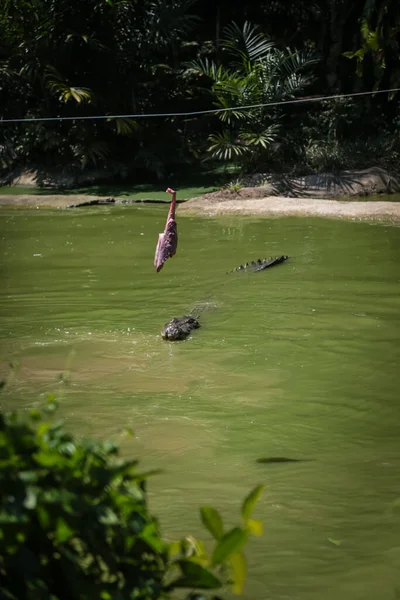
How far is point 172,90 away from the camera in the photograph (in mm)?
17594

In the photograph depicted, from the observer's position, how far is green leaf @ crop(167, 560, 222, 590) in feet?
6.23

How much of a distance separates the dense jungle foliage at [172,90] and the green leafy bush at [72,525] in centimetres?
1387

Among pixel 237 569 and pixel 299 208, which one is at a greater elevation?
pixel 237 569

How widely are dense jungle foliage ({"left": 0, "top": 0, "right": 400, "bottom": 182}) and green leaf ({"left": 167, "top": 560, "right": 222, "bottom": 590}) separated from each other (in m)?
13.9

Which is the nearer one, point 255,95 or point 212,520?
point 212,520

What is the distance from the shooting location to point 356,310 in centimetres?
765

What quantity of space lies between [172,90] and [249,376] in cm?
1283

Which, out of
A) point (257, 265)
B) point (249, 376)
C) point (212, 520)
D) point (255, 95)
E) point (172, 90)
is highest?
point (172, 90)

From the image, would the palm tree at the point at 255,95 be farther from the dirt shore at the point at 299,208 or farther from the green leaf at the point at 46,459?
the green leaf at the point at 46,459

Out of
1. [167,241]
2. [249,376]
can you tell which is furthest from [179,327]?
[249,376]

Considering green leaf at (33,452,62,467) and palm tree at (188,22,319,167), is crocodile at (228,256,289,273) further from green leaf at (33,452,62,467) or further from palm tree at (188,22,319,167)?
green leaf at (33,452,62,467)

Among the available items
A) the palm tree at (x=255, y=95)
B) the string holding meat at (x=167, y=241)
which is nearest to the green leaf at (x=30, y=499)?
the string holding meat at (x=167, y=241)

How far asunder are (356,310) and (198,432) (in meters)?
3.24

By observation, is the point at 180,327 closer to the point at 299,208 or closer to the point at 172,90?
the point at 299,208
